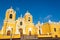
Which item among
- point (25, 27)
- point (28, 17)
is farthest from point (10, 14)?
point (28, 17)

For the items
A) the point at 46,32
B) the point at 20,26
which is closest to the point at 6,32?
the point at 20,26

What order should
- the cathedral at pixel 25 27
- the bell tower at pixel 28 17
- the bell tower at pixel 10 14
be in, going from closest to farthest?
the cathedral at pixel 25 27 → the bell tower at pixel 10 14 → the bell tower at pixel 28 17

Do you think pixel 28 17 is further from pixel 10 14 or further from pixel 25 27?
pixel 10 14

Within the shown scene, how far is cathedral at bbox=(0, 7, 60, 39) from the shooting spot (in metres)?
52.6

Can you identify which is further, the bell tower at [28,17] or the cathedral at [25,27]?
the bell tower at [28,17]

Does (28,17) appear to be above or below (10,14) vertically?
below

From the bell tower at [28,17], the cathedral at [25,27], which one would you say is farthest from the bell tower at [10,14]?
the bell tower at [28,17]

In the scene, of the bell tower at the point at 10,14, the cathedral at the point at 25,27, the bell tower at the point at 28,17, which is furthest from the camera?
the bell tower at the point at 28,17

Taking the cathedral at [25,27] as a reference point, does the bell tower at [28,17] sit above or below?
above

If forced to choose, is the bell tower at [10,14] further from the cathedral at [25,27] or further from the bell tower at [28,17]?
the bell tower at [28,17]

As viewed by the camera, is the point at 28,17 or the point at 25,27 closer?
the point at 25,27

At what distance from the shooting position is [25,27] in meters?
54.8

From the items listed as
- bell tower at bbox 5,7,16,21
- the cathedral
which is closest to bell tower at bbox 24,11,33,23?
the cathedral

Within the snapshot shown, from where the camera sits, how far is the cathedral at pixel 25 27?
52.6 meters
